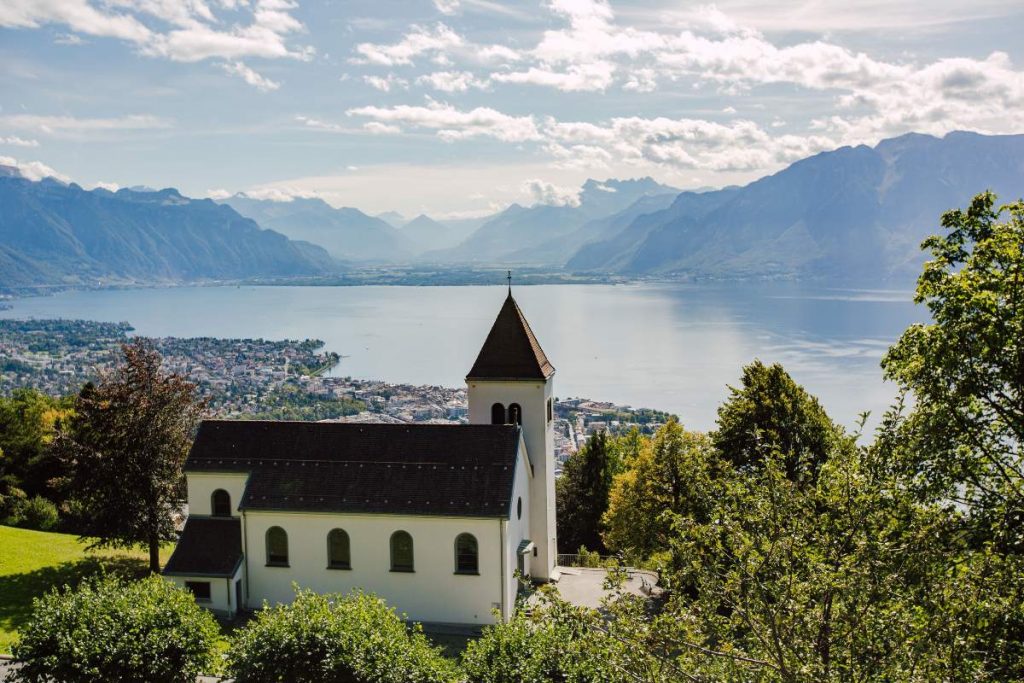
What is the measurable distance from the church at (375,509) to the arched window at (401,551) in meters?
0.05

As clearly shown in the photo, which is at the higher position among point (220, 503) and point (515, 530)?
point (220, 503)

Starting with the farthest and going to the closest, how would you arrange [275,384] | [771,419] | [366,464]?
[275,384], [771,419], [366,464]

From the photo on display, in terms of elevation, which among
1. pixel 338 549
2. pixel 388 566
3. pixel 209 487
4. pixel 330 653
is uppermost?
pixel 209 487

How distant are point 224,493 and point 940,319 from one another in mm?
24014

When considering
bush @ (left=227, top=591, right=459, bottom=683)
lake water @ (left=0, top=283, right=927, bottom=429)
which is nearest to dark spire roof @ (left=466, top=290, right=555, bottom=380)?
bush @ (left=227, top=591, right=459, bottom=683)

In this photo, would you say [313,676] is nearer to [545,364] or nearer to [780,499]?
[780,499]

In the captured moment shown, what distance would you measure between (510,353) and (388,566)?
8708 millimetres

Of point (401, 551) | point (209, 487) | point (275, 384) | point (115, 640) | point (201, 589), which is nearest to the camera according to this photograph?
point (115, 640)

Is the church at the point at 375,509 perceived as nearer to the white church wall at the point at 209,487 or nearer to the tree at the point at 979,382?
A: the white church wall at the point at 209,487

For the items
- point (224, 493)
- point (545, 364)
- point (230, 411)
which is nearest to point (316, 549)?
point (224, 493)

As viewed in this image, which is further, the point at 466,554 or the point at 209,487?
the point at 209,487

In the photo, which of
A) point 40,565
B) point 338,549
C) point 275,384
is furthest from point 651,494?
point 275,384

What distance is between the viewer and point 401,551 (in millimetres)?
27047

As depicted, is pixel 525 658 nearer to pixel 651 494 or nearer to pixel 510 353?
pixel 651 494
